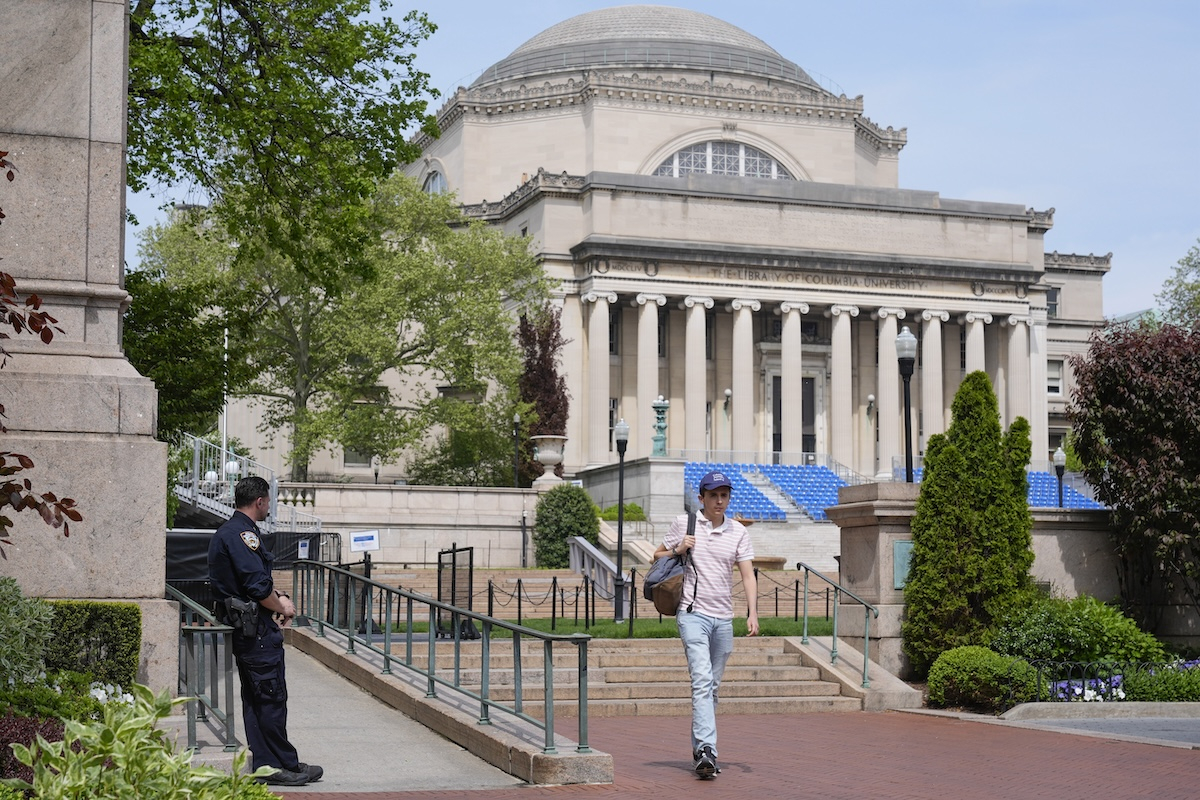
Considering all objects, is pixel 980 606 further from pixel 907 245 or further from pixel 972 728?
pixel 907 245

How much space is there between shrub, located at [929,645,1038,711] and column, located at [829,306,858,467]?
154 feet

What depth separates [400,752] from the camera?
37.3 feet

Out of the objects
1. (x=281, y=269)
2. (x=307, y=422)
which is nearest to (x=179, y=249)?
(x=281, y=269)

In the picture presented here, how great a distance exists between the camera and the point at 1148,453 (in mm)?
18547

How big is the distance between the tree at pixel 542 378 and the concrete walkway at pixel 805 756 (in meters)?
37.6

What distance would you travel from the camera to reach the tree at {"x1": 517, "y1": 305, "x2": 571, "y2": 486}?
176 feet

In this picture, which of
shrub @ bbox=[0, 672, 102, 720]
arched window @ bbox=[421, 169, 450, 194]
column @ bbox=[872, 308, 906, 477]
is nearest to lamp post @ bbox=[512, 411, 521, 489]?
column @ bbox=[872, 308, 906, 477]

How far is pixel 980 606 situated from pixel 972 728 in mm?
2620

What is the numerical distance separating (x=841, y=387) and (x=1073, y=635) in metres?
48.0

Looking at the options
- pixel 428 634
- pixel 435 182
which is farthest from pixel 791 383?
pixel 428 634

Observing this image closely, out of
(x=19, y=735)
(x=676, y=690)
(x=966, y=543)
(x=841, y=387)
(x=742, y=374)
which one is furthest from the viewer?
(x=841, y=387)

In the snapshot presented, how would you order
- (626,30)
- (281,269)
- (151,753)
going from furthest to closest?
1. (626,30)
2. (281,269)
3. (151,753)

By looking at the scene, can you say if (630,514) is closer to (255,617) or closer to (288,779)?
(288,779)

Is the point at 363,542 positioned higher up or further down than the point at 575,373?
further down
